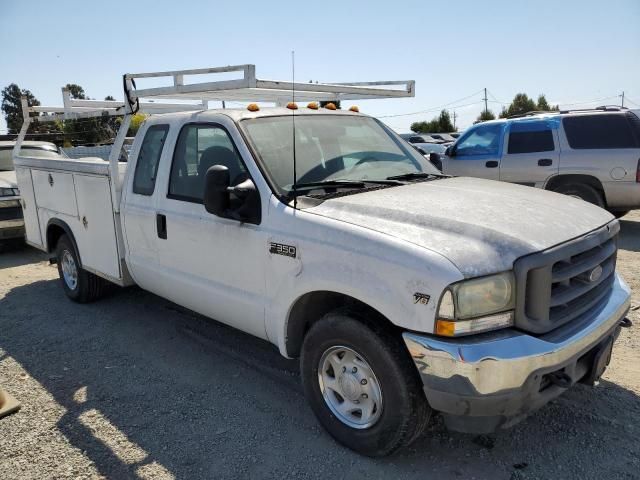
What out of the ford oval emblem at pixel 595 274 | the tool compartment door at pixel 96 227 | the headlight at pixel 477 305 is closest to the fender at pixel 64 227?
the tool compartment door at pixel 96 227

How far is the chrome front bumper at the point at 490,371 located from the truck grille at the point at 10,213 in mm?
7544

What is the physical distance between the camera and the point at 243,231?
3.28 meters

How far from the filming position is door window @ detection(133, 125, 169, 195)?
13.5 feet

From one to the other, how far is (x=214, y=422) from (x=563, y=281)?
2.22 m

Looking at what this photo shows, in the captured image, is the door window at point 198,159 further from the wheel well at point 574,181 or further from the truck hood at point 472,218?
the wheel well at point 574,181

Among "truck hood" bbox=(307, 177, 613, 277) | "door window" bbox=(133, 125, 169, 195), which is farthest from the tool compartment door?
"truck hood" bbox=(307, 177, 613, 277)

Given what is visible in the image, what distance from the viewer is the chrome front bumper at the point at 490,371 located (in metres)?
2.33

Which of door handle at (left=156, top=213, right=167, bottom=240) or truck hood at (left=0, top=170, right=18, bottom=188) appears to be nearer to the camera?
door handle at (left=156, top=213, right=167, bottom=240)

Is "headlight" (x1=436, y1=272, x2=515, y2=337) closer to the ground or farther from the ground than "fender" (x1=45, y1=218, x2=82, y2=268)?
farther from the ground

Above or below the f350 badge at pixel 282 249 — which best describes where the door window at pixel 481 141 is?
above

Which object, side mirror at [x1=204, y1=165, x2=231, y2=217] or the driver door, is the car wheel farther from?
side mirror at [x1=204, y1=165, x2=231, y2=217]

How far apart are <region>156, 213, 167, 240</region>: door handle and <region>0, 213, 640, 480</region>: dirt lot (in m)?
1.04

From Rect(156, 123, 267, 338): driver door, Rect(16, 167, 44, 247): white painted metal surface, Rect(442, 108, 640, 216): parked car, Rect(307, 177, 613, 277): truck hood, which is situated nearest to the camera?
Rect(307, 177, 613, 277): truck hood

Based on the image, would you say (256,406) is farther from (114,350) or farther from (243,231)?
(114,350)
